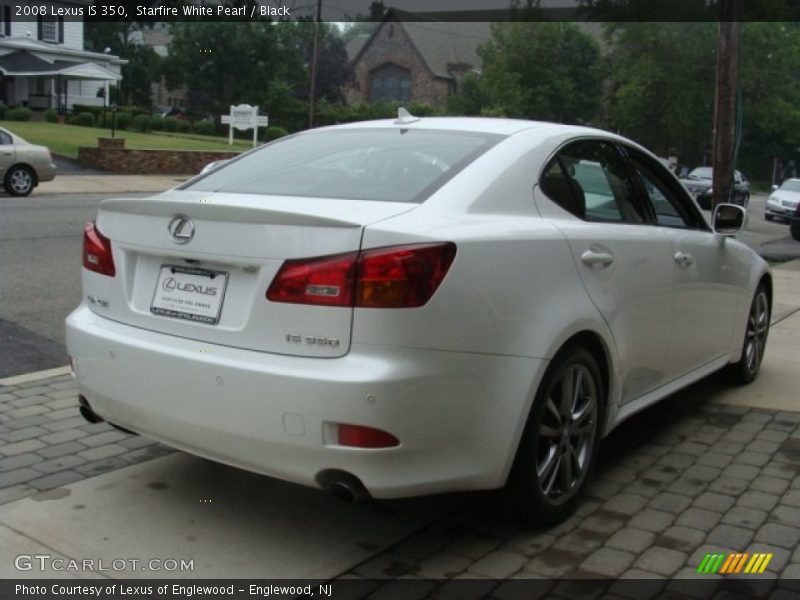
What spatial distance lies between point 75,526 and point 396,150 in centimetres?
206

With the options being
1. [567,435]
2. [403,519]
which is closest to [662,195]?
[567,435]

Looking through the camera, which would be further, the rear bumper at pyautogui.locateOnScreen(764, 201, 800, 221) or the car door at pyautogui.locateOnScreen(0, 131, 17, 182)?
the rear bumper at pyautogui.locateOnScreen(764, 201, 800, 221)

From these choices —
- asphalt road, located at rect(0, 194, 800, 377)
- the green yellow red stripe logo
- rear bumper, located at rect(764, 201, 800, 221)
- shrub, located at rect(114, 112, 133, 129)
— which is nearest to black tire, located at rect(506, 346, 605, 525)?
the green yellow red stripe logo

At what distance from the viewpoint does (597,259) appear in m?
3.88

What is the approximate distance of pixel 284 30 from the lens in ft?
204

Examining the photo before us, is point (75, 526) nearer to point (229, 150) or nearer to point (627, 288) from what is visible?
point (627, 288)

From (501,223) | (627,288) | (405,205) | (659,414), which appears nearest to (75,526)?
(405,205)

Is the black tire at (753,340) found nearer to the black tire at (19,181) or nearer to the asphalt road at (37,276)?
the asphalt road at (37,276)

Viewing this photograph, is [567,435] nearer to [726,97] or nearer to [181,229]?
[181,229]

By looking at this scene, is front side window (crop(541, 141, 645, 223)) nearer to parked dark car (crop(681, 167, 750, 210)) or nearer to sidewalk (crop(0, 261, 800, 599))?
sidewalk (crop(0, 261, 800, 599))

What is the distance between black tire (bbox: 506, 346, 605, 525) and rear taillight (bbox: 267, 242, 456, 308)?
74cm

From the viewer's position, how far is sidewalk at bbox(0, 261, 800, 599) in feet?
11.0

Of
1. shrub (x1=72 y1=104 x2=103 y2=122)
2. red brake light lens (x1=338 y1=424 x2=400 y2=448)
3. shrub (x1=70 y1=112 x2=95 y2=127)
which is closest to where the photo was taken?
red brake light lens (x1=338 y1=424 x2=400 y2=448)

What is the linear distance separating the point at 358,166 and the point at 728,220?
105 inches
